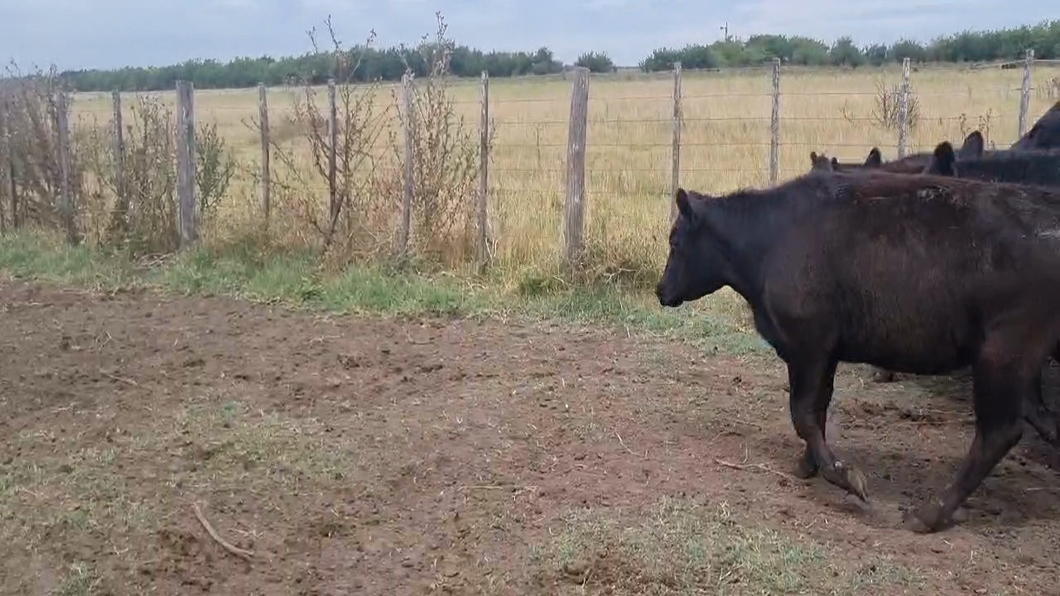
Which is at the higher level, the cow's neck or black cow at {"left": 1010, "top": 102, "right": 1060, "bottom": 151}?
black cow at {"left": 1010, "top": 102, "right": 1060, "bottom": 151}

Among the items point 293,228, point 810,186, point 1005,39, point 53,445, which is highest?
point 1005,39

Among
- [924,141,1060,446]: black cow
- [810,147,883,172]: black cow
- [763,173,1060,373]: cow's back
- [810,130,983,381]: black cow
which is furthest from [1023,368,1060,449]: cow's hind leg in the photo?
[810,147,883,172]: black cow

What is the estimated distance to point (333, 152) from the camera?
11.3 m

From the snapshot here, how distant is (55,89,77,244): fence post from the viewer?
523 inches

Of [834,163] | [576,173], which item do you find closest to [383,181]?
[576,173]

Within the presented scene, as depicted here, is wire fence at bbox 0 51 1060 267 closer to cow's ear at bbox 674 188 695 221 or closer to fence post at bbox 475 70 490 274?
fence post at bbox 475 70 490 274

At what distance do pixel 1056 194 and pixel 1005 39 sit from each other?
3881cm

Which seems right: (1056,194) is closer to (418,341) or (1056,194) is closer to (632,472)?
(632,472)

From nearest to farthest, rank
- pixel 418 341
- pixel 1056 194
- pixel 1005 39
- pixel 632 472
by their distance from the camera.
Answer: pixel 1056 194
pixel 632 472
pixel 418 341
pixel 1005 39

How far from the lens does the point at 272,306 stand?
32.9ft

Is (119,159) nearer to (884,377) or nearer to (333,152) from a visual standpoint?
(333,152)

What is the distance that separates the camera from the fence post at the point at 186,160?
12.3 metres

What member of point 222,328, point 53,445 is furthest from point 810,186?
point 222,328

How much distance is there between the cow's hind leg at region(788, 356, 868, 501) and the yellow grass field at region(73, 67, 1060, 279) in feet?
14.8
